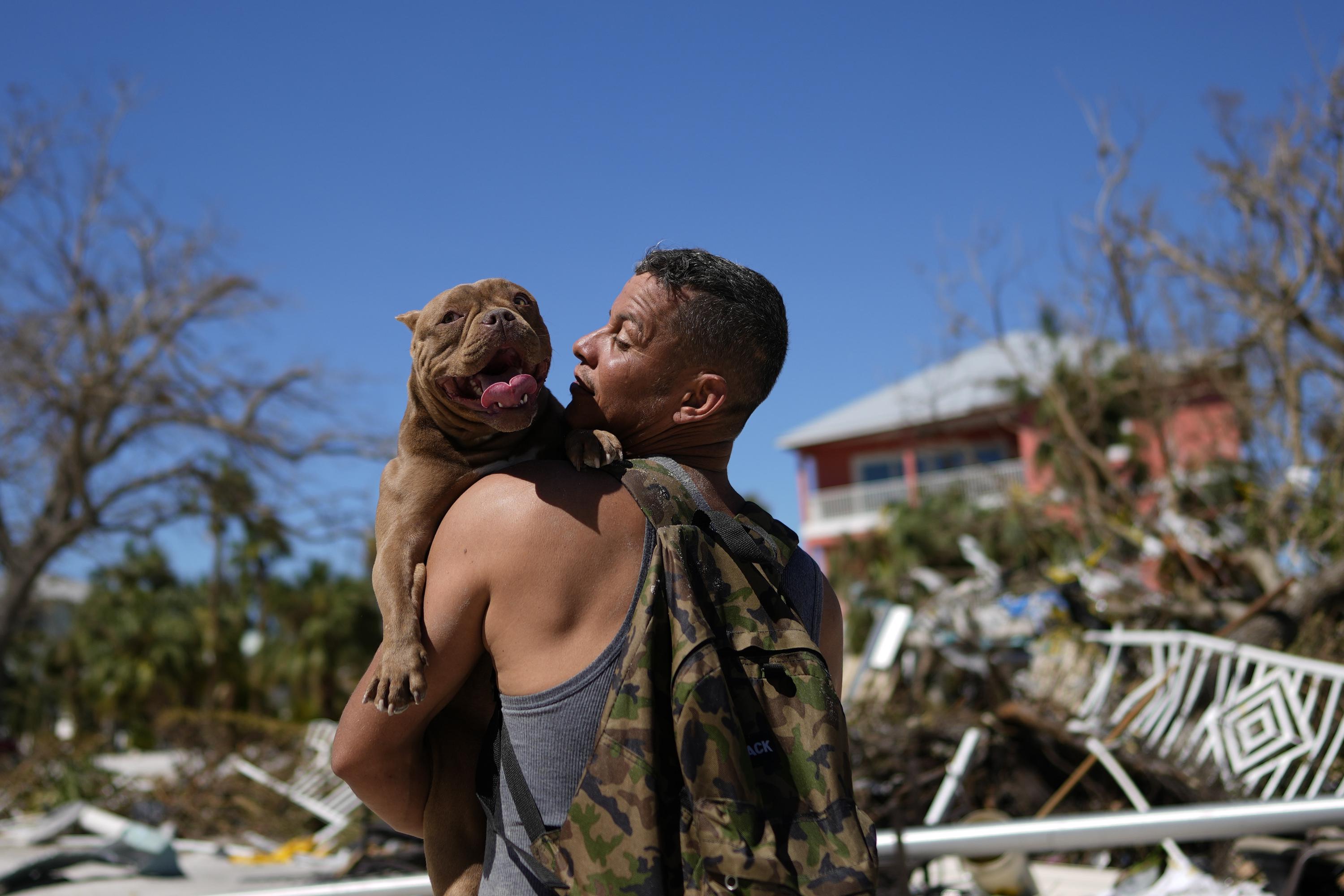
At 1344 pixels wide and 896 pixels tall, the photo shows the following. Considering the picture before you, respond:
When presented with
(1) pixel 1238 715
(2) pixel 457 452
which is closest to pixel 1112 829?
(2) pixel 457 452

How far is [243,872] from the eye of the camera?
7.03 metres

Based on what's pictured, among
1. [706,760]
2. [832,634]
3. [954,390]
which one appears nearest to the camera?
[706,760]

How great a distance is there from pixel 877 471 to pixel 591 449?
30.2 meters

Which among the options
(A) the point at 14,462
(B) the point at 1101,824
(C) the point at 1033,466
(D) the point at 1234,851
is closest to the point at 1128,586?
(D) the point at 1234,851

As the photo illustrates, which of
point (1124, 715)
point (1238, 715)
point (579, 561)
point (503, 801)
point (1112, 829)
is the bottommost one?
point (1124, 715)

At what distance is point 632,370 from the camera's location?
6.15ft

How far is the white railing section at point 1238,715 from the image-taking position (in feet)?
17.1

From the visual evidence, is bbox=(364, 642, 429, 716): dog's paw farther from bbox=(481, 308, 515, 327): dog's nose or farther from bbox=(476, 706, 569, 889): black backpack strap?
bbox=(481, 308, 515, 327): dog's nose

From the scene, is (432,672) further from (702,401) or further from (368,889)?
(368,889)

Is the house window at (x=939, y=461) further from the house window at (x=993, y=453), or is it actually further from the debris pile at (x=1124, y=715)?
the debris pile at (x=1124, y=715)

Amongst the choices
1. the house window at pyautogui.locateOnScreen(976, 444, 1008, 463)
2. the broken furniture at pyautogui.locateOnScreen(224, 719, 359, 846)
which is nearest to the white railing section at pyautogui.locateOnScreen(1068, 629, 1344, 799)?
the broken furniture at pyautogui.locateOnScreen(224, 719, 359, 846)

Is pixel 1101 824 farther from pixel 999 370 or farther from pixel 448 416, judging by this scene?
pixel 999 370

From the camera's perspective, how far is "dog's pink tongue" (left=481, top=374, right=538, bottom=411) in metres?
1.77

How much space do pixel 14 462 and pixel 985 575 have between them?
14.8 metres
